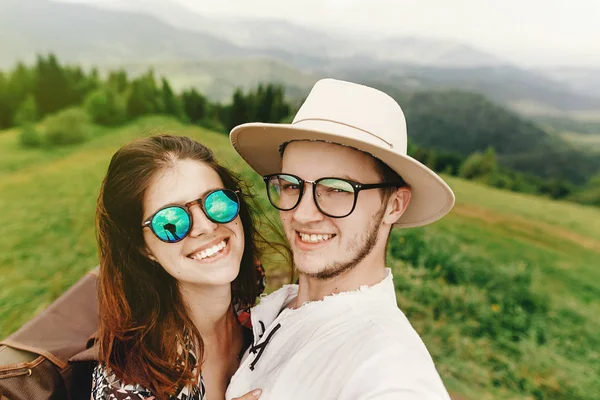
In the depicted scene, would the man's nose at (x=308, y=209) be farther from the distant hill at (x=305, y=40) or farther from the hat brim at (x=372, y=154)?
the distant hill at (x=305, y=40)

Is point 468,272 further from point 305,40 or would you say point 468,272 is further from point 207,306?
point 305,40

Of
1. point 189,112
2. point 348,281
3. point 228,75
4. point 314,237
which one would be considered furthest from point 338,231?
point 228,75

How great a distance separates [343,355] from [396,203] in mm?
704

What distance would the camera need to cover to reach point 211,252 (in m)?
1.72

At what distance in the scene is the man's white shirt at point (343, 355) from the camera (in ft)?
4.22

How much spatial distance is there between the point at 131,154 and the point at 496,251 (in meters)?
5.83

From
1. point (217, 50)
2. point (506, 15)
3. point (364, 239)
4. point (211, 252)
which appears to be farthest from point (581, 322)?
point (217, 50)

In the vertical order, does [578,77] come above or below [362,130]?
below

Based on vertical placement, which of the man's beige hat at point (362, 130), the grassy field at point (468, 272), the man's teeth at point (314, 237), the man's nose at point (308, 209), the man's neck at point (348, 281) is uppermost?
the man's beige hat at point (362, 130)

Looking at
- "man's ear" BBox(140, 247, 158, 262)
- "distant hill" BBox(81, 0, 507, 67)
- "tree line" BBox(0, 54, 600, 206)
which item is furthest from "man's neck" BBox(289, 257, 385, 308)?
"distant hill" BBox(81, 0, 507, 67)

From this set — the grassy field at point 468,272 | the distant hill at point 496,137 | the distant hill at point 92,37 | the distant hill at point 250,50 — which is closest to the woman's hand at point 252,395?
the grassy field at point 468,272

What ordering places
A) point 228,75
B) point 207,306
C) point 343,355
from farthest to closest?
point 228,75
point 207,306
point 343,355

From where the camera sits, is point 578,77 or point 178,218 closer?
point 178,218

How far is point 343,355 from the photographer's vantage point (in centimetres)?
146
